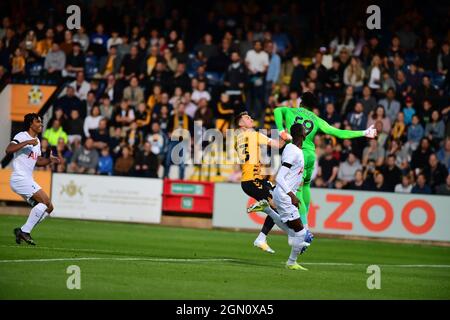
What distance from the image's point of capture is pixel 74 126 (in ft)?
98.9

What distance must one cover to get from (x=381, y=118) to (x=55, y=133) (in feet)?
32.2

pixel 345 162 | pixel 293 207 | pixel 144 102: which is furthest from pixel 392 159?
pixel 293 207

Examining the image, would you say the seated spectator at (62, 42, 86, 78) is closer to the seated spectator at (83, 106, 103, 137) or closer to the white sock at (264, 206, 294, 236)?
the seated spectator at (83, 106, 103, 137)

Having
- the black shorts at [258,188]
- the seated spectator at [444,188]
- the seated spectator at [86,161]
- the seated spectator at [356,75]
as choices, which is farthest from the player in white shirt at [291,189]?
the seated spectator at [356,75]

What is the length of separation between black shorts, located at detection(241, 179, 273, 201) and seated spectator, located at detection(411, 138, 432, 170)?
405 inches

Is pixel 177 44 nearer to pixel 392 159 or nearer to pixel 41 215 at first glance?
pixel 392 159

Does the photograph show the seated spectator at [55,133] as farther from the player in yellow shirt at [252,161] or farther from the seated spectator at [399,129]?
the player in yellow shirt at [252,161]

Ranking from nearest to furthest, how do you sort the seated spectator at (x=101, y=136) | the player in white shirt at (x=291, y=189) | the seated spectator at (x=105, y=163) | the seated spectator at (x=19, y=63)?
the player in white shirt at (x=291, y=189), the seated spectator at (x=105, y=163), the seated spectator at (x=101, y=136), the seated spectator at (x=19, y=63)

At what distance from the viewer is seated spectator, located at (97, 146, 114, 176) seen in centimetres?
2859

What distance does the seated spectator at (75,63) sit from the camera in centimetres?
3150

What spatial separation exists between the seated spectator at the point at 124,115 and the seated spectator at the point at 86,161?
1.24 meters

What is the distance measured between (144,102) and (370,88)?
686cm

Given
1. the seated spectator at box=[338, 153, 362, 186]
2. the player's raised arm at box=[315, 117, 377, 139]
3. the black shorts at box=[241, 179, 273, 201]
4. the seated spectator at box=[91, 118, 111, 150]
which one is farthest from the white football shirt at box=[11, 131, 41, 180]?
the seated spectator at box=[338, 153, 362, 186]

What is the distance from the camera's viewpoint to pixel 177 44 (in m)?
31.2
